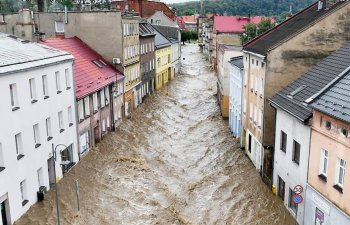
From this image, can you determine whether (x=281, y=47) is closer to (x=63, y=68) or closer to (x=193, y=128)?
(x=63, y=68)

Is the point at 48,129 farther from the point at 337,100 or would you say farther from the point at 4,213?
the point at 337,100

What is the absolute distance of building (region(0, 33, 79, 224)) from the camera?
68.8 feet

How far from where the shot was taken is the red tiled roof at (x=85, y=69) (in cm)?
3429

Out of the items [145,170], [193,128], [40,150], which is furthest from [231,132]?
[40,150]

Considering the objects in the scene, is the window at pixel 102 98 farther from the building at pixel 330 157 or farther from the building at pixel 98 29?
the building at pixel 330 157

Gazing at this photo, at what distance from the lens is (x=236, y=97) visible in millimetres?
39219

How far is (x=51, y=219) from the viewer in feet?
75.0

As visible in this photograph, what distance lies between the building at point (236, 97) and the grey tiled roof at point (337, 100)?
1687cm

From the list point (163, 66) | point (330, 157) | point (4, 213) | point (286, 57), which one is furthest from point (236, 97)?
point (163, 66)

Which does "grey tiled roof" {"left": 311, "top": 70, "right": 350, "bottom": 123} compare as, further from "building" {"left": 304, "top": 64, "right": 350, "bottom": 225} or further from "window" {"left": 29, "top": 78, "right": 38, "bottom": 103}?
"window" {"left": 29, "top": 78, "right": 38, "bottom": 103}

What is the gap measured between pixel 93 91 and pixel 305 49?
16708 mm

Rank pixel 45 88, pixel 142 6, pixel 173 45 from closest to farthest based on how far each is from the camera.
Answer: pixel 45 88
pixel 173 45
pixel 142 6

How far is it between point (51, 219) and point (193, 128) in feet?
78.0

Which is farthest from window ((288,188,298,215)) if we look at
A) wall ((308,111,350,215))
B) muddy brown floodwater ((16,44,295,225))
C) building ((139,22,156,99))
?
building ((139,22,156,99))
